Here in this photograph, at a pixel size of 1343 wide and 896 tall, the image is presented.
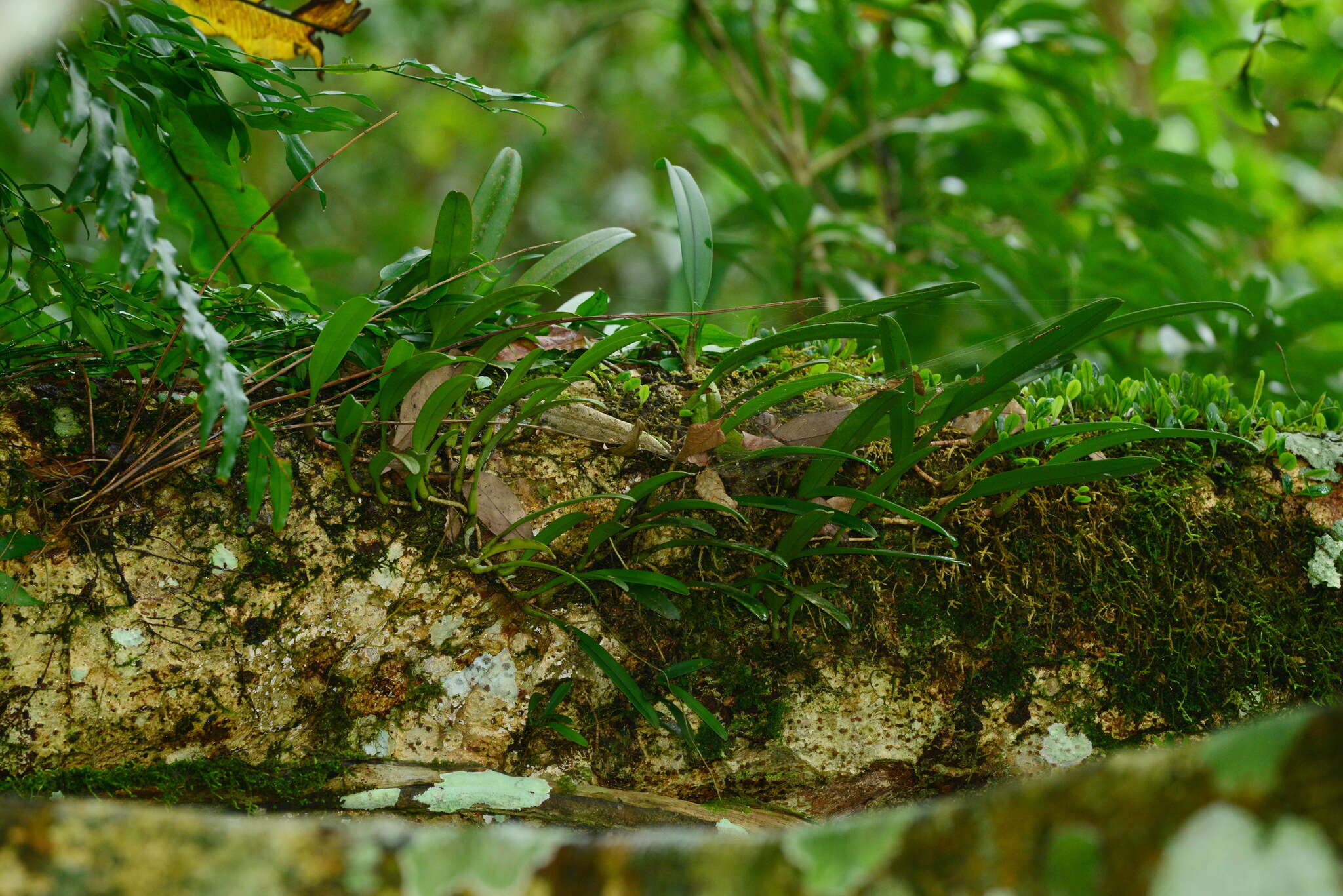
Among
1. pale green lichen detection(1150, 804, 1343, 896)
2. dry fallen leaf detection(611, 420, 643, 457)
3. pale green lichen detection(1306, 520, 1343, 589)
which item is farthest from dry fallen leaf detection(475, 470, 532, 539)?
pale green lichen detection(1306, 520, 1343, 589)

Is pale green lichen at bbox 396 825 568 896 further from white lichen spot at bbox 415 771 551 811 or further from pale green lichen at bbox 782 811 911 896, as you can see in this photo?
white lichen spot at bbox 415 771 551 811

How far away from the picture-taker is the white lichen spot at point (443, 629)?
36.2 inches

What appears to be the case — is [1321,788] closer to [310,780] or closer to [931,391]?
[931,391]

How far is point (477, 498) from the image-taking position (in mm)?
943

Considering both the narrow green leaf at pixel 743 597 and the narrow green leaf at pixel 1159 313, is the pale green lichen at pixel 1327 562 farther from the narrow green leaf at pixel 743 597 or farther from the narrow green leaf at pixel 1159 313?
the narrow green leaf at pixel 743 597

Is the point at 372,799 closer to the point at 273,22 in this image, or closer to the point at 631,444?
the point at 631,444

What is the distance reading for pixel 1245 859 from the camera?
1.07ft

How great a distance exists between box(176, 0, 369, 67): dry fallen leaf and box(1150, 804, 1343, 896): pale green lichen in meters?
1.24

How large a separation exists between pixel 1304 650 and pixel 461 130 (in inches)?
210

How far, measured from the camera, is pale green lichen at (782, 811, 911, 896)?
372mm

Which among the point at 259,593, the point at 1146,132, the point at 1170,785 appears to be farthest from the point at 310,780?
the point at 1146,132

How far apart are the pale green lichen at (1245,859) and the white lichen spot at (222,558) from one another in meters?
0.86

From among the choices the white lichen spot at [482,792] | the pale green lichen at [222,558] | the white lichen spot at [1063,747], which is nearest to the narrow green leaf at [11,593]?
the pale green lichen at [222,558]

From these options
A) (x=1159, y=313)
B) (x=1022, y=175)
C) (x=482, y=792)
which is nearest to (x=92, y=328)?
(x=482, y=792)
